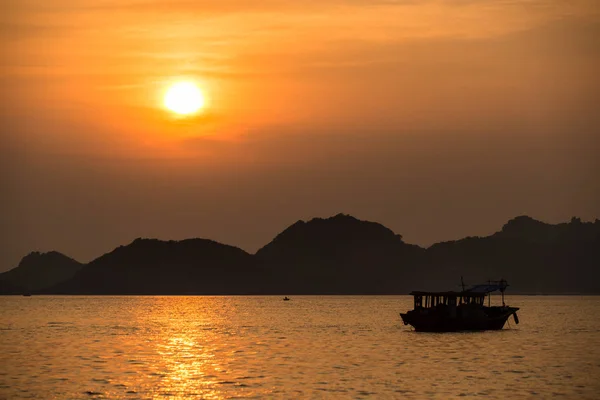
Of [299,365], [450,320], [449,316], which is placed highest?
[449,316]

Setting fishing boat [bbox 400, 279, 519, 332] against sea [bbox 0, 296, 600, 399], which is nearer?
sea [bbox 0, 296, 600, 399]

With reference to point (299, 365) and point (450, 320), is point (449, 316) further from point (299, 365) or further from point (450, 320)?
point (299, 365)

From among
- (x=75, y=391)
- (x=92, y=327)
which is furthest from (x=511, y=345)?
(x=92, y=327)

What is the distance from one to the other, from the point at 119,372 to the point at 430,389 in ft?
82.4

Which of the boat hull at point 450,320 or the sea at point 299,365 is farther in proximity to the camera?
the boat hull at point 450,320

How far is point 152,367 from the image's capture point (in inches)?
3095

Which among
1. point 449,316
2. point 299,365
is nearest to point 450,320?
point 449,316

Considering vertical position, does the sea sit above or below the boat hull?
below

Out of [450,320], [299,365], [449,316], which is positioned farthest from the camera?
[450,320]

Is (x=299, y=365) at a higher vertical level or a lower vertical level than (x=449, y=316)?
lower

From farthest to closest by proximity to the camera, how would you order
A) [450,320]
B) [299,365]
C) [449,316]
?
[450,320] < [449,316] < [299,365]

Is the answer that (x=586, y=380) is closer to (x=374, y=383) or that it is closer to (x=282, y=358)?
(x=374, y=383)

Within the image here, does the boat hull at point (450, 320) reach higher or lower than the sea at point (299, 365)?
higher

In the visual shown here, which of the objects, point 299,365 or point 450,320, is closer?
point 299,365
